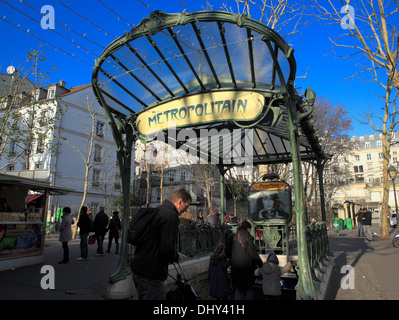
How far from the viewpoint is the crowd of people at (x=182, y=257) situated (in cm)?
292

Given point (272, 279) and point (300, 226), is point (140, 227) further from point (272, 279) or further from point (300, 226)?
point (272, 279)

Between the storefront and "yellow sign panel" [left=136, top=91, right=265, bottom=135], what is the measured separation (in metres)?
4.58

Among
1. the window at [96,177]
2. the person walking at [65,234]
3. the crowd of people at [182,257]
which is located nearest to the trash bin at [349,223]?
the crowd of people at [182,257]

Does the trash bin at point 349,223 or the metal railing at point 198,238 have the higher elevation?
the metal railing at point 198,238

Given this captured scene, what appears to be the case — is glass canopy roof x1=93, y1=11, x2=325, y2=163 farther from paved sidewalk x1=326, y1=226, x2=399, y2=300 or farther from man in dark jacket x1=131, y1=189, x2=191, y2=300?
paved sidewalk x1=326, y1=226, x2=399, y2=300

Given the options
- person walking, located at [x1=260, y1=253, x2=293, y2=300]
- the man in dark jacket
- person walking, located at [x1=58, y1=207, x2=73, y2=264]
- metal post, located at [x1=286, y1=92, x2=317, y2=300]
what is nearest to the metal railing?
person walking, located at [x1=260, y1=253, x2=293, y2=300]

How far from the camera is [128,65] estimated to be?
Answer: 543 centimetres

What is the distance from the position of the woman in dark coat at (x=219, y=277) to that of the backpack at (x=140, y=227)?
2.45 metres

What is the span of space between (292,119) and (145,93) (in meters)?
3.19

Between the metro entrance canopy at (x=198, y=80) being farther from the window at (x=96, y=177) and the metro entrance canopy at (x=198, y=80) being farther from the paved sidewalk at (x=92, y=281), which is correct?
the window at (x=96, y=177)

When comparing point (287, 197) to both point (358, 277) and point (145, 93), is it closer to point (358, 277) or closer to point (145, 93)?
point (358, 277)

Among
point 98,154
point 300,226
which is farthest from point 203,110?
point 98,154

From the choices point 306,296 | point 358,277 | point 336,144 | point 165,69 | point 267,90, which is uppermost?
point 336,144
